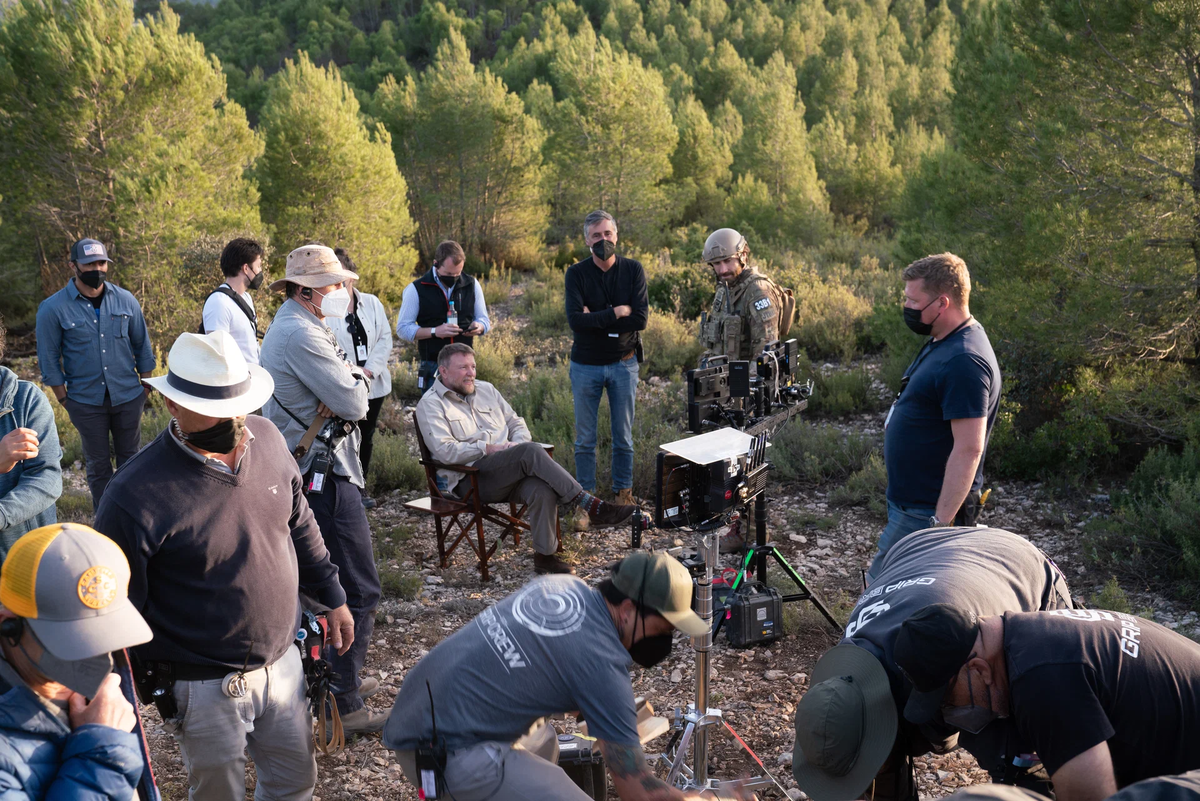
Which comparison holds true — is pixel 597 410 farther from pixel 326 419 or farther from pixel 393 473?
pixel 326 419

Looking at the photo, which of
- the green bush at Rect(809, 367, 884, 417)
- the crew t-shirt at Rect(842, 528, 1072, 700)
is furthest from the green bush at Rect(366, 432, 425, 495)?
the crew t-shirt at Rect(842, 528, 1072, 700)

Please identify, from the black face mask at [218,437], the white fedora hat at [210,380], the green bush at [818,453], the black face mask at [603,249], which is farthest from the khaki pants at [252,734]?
the green bush at [818,453]

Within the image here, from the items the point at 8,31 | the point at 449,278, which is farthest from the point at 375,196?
the point at 449,278

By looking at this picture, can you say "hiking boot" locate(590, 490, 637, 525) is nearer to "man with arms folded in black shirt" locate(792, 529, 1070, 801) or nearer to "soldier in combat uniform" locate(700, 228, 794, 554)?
"soldier in combat uniform" locate(700, 228, 794, 554)

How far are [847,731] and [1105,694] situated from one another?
644mm

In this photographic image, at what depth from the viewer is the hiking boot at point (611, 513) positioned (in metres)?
5.73

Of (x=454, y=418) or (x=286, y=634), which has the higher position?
(x=286, y=634)

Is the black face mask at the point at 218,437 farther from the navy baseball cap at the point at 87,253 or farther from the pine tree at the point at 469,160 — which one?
the pine tree at the point at 469,160

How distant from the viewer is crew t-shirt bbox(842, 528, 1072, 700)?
8.18 feet

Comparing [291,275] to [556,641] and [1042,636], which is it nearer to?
[556,641]

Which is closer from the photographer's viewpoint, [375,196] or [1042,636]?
[1042,636]

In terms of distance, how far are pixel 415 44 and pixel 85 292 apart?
58.3 meters

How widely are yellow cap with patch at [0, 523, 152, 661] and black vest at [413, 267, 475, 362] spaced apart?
5.06 metres

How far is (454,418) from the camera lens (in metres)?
5.58
